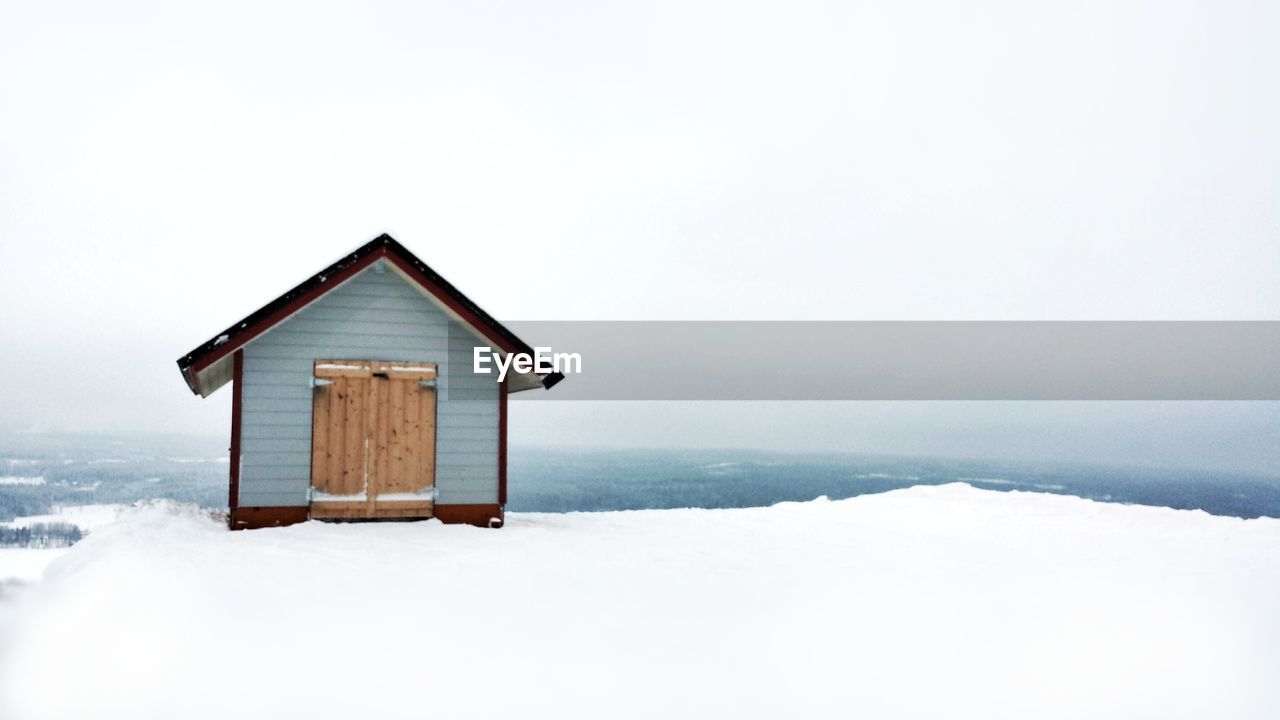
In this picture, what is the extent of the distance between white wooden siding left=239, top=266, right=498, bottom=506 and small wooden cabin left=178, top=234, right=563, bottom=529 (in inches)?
0.6

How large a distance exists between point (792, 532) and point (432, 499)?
646 centimetres

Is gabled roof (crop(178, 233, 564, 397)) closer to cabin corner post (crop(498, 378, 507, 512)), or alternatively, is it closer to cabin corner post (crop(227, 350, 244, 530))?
cabin corner post (crop(227, 350, 244, 530))

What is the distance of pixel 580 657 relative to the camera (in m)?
6.74

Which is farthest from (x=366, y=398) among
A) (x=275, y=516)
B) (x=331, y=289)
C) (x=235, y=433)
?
(x=275, y=516)

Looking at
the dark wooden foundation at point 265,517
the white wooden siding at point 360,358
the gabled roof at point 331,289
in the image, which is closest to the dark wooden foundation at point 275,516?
the dark wooden foundation at point 265,517

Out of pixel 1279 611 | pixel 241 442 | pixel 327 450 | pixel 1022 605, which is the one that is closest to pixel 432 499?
pixel 327 450

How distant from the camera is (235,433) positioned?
13.2m

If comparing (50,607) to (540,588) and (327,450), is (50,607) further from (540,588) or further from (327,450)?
(327,450)

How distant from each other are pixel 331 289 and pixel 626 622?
8.24 meters

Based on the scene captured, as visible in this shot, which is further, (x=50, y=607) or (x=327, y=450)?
(x=327, y=450)

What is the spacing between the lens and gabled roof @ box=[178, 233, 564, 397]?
13.0 meters

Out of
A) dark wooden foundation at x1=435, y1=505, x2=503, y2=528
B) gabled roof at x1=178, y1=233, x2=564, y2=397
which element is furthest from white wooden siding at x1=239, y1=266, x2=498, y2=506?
gabled roof at x1=178, y1=233, x2=564, y2=397

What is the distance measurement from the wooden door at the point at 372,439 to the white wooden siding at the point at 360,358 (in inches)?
5.9

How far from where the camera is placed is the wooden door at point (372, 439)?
13.6m
